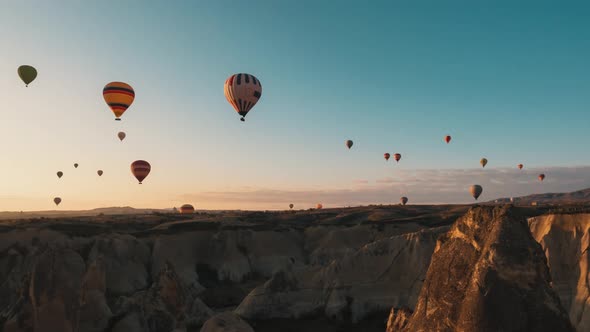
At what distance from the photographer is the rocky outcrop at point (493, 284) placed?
9.54 meters

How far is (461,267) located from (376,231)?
56.6 meters

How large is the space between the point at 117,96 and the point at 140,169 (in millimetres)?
16723

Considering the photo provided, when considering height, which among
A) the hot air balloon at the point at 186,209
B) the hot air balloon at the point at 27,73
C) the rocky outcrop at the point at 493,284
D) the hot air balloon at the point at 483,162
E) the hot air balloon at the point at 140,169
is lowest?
the rocky outcrop at the point at 493,284

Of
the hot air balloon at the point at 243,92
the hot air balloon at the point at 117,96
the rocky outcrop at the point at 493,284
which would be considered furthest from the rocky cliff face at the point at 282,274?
the hot air balloon at the point at 243,92

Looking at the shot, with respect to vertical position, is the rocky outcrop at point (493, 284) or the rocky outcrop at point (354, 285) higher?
the rocky outcrop at point (493, 284)

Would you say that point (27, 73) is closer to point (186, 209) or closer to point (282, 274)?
point (282, 274)

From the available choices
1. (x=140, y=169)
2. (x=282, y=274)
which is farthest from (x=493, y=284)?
(x=140, y=169)

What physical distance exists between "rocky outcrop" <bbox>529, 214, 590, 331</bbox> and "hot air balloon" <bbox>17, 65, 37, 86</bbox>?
194 ft

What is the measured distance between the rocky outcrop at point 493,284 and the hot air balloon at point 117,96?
50.5 meters

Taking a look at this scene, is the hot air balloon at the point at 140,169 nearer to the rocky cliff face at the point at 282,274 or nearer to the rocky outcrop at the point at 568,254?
the rocky cliff face at the point at 282,274

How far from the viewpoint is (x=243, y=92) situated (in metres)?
49.9

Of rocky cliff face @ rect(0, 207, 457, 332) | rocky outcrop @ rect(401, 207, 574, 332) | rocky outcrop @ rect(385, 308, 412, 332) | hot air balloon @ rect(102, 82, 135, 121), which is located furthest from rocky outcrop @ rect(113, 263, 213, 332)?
hot air balloon @ rect(102, 82, 135, 121)

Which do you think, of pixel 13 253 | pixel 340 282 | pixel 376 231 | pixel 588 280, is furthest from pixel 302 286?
pixel 376 231

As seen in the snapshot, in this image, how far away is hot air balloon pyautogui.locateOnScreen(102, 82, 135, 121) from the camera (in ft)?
178
